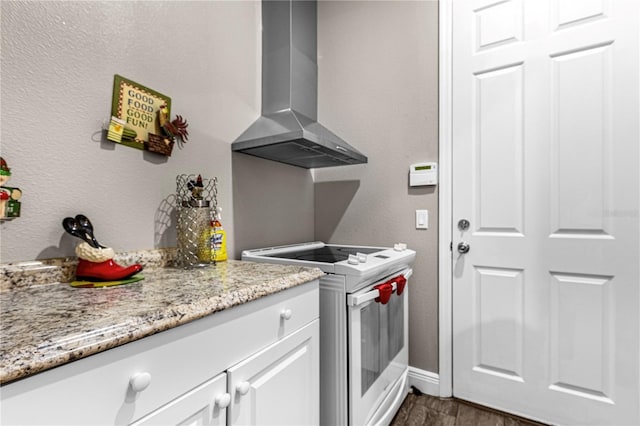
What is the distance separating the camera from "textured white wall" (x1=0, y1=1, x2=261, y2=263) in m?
0.91

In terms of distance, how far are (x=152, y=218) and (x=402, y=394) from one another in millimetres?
1596

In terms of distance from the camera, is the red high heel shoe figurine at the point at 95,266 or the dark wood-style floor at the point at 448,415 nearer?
the red high heel shoe figurine at the point at 95,266

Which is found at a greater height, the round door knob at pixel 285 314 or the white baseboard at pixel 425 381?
the round door knob at pixel 285 314

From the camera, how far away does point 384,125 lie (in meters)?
2.04

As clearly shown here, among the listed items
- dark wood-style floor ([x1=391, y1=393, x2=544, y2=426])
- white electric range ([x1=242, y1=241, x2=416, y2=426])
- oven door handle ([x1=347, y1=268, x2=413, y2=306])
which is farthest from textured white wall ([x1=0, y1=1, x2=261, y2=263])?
dark wood-style floor ([x1=391, y1=393, x2=544, y2=426])

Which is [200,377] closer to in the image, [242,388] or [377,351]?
[242,388]

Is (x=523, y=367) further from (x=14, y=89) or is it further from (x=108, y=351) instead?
(x=14, y=89)

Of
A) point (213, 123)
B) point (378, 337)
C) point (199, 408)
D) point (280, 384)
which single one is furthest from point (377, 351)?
point (213, 123)

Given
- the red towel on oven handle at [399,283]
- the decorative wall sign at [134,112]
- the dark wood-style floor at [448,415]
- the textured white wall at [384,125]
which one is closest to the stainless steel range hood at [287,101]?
the textured white wall at [384,125]

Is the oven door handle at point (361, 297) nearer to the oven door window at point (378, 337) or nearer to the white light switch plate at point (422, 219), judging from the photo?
the oven door window at point (378, 337)

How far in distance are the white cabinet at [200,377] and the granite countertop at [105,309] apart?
0.03 metres

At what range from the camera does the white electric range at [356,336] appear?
4.05ft

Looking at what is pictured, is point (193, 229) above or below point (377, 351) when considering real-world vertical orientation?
above

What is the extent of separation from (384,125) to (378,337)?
1298 mm
